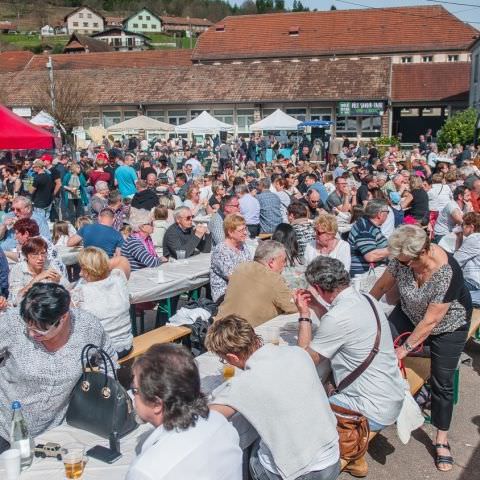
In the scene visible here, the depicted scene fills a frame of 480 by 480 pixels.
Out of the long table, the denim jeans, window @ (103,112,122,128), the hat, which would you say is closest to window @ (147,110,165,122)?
window @ (103,112,122,128)

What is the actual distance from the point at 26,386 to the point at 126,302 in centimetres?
155

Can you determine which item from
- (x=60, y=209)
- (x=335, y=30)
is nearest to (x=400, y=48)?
(x=335, y=30)

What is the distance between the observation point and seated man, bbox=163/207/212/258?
7.70m

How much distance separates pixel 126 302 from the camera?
504 cm

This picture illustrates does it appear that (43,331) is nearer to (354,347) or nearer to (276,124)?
(354,347)

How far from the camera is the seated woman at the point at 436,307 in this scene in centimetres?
428

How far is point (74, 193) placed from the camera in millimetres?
14500

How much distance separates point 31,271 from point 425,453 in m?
3.38

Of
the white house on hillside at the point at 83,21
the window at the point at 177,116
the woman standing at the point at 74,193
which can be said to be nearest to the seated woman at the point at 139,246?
the woman standing at the point at 74,193

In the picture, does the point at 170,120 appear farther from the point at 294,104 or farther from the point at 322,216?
the point at 322,216

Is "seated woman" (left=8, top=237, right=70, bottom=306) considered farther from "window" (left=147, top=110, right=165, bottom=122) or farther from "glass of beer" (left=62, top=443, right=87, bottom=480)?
"window" (left=147, top=110, right=165, bottom=122)

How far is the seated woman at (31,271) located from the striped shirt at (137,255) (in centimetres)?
189

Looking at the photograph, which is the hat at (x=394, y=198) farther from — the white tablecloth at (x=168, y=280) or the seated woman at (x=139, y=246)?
the seated woman at (x=139, y=246)

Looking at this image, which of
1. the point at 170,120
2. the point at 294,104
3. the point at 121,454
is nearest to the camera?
the point at 121,454
